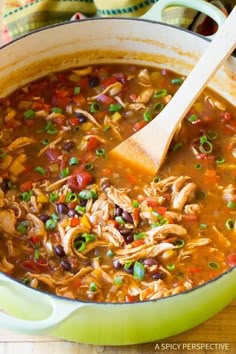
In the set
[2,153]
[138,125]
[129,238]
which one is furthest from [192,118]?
[2,153]

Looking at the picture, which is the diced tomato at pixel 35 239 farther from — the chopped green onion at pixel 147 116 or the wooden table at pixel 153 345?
the chopped green onion at pixel 147 116

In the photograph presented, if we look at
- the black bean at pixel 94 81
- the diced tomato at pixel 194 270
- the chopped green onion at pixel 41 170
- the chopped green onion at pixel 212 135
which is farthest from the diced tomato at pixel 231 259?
the black bean at pixel 94 81

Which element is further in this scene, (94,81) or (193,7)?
(94,81)

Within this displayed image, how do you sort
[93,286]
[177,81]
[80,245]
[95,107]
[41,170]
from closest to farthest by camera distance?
[93,286] → [80,245] → [41,170] → [95,107] → [177,81]

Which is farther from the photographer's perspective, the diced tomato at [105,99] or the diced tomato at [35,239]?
the diced tomato at [105,99]

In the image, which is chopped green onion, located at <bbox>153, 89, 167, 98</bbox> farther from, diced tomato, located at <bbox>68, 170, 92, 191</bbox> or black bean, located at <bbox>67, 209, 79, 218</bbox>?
black bean, located at <bbox>67, 209, 79, 218</bbox>

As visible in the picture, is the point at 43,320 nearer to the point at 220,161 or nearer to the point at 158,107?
the point at 220,161
